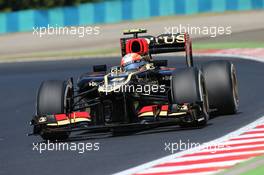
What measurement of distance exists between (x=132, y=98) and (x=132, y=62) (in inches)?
50.1

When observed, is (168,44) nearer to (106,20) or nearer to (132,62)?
(132,62)

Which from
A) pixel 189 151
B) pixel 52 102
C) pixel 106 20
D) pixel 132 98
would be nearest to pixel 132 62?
pixel 132 98

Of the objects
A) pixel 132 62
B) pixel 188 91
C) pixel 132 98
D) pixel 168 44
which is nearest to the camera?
pixel 188 91

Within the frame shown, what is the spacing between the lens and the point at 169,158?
10867 mm

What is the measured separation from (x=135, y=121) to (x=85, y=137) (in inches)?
30.8

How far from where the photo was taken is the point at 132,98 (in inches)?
540

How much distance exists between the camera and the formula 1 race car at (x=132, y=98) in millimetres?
13406

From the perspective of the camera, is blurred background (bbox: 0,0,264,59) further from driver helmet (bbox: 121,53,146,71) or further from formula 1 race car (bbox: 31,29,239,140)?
formula 1 race car (bbox: 31,29,239,140)

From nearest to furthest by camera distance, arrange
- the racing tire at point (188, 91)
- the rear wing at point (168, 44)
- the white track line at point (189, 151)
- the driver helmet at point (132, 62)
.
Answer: the white track line at point (189, 151) < the racing tire at point (188, 91) < the driver helmet at point (132, 62) < the rear wing at point (168, 44)

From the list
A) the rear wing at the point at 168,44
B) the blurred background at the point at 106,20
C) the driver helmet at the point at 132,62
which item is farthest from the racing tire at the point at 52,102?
the blurred background at the point at 106,20

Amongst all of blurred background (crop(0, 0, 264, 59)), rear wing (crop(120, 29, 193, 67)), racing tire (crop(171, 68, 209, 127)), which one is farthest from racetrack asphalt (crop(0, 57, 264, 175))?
blurred background (crop(0, 0, 264, 59))

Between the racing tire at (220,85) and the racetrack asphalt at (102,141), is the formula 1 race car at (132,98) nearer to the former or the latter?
the racing tire at (220,85)

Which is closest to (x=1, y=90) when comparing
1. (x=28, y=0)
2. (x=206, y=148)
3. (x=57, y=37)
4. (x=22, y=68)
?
(x=22, y=68)

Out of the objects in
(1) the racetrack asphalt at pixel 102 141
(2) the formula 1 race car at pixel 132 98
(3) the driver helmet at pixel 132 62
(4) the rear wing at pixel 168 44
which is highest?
(4) the rear wing at pixel 168 44
